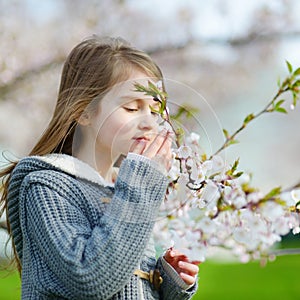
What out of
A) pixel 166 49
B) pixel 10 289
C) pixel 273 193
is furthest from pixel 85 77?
pixel 166 49

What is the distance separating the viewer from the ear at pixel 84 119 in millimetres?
1155

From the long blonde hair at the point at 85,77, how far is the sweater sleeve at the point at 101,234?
0.14m

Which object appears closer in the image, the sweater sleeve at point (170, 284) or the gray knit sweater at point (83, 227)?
the gray knit sweater at point (83, 227)

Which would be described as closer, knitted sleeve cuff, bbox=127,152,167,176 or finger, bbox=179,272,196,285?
knitted sleeve cuff, bbox=127,152,167,176

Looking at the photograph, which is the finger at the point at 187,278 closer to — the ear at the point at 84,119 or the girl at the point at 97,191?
the girl at the point at 97,191

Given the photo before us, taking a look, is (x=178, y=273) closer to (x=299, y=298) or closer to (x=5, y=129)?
(x=299, y=298)

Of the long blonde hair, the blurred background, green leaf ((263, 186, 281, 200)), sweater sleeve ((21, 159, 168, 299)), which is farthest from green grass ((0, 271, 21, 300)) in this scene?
green leaf ((263, 186, 281, 200))

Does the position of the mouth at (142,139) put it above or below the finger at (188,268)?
above

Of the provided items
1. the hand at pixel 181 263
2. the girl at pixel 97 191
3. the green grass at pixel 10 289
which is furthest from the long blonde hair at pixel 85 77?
the green grass at pixel 10 289

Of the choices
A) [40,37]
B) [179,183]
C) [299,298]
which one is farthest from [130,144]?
[40,37]

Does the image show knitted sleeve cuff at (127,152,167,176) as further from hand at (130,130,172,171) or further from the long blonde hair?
the long blonde hair

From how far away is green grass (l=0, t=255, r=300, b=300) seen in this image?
11.8 ft

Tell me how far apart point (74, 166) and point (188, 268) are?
0.79 ft

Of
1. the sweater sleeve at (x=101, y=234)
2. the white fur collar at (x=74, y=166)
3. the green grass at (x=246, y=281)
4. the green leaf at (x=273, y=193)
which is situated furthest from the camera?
the green grass at (x=246, y=281)
